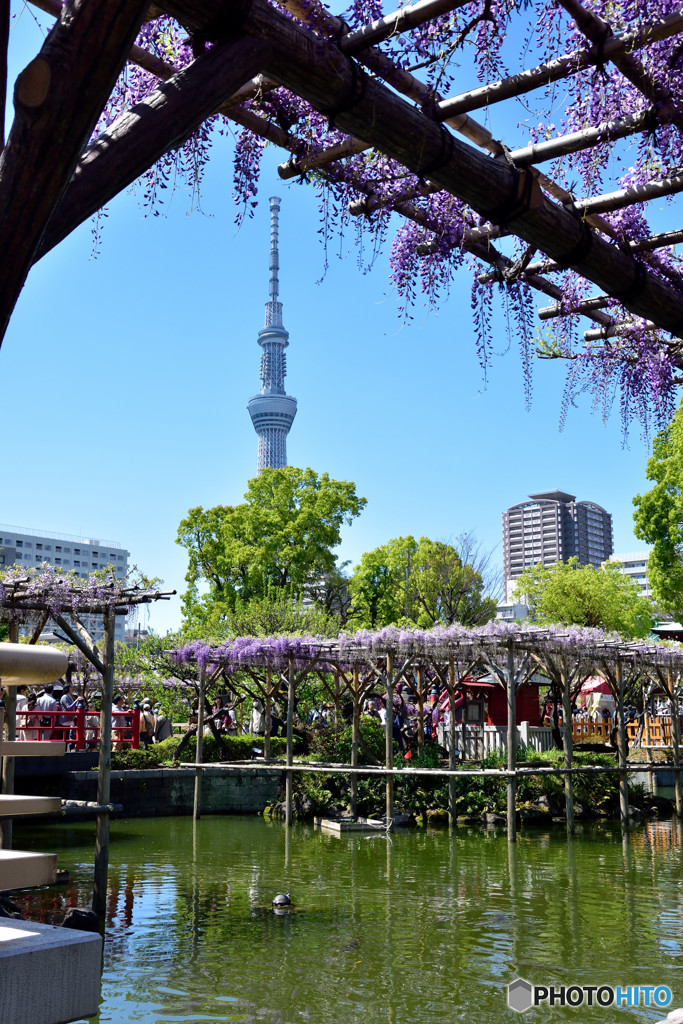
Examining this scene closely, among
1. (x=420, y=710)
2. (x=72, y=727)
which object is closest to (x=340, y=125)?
(x=72, y=727)

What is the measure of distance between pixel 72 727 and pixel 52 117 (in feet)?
Result: 54.2

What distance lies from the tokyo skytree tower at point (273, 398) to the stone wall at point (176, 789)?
114m

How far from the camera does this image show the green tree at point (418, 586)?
1542 inches

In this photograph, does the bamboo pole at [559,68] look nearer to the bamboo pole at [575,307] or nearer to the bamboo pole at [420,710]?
the bamboo pole at [575,307]

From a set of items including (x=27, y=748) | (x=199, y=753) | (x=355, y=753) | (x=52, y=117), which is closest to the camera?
(x=52, y=117)

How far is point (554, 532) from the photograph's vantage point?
157500 mm

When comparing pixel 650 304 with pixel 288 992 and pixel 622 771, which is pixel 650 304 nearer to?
pixel 288 992

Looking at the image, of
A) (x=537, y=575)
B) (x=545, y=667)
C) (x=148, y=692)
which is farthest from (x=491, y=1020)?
(x=537, y=575)

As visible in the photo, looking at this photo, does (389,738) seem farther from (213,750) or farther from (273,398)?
(273,398)

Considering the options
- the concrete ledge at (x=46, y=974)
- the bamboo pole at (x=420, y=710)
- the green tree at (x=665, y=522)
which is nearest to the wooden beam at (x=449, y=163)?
the concrete ledge at (x=46, y=974)

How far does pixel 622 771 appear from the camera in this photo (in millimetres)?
19766

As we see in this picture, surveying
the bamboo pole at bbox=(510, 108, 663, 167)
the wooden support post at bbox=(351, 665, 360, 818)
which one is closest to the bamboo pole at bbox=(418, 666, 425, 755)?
the wooden support post at bbox=(351, 665, 360, 818)

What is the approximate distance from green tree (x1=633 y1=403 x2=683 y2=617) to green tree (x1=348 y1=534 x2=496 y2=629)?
1120cm

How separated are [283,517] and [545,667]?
19.3 m
